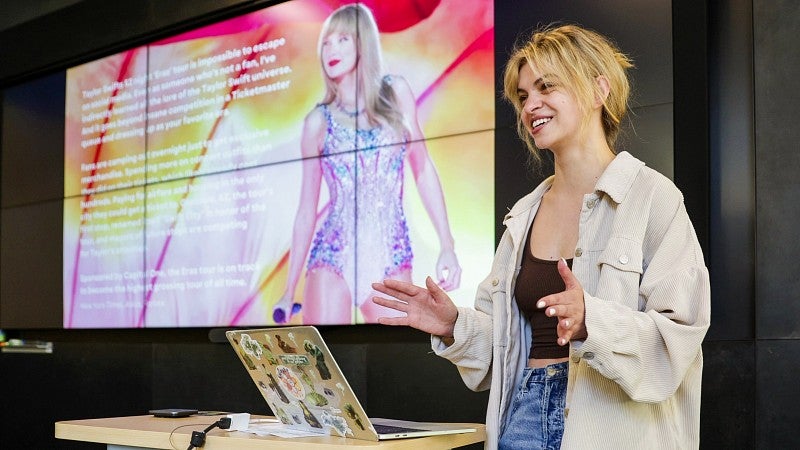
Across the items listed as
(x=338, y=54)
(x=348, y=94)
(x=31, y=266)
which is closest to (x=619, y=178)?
(x=348, y=94)

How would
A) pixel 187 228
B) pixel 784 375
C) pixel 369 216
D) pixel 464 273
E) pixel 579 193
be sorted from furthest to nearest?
1. pixel 187 228
2. pixel 369 216
3. pixel 464 273
4. pixel 784 375
5. pixel 579 193

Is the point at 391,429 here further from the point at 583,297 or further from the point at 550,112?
the point at 550,112

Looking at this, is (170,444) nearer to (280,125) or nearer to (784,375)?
(784,375)

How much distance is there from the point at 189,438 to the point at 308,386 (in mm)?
323

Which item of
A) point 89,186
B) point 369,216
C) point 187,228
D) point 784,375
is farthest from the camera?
point 89,186

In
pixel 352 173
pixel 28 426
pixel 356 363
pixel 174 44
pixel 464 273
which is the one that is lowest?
pixel 28 426

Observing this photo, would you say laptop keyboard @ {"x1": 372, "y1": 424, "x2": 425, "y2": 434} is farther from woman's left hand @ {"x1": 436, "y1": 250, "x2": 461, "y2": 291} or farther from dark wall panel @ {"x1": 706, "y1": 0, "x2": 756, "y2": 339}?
woman's left hand @ {"x1": 436, "y1": 250, "x2": 461, "y2": 291}

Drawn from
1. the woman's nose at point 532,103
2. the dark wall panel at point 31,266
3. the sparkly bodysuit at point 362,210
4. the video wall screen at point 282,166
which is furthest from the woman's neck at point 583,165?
the dark wall panel at point 31,266

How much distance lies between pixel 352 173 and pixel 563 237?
2979mm

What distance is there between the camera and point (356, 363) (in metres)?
4.83

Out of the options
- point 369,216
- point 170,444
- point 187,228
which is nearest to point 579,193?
point 170,444

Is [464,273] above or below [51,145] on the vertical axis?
below

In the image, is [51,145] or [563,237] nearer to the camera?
[563,237]

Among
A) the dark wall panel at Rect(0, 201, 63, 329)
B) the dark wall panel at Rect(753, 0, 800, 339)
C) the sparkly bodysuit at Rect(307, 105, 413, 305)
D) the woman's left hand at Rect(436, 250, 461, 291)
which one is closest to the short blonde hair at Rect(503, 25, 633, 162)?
the dark wall panel at Rect(753, 0, 800, 339)
